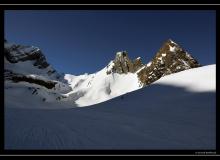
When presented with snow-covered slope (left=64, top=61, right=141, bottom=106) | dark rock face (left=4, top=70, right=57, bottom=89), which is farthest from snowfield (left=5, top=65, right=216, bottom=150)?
snow-covered slope (left=64, top=61, right=141, bottom=106)

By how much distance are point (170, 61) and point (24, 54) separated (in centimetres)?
12478

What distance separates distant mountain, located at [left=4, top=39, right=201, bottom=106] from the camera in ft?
270

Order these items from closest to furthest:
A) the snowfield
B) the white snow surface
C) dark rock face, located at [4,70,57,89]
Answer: the snowfield, the white snow surface, dark rock face, located at [4,70,57,89]

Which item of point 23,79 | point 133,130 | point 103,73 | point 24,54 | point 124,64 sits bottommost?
point 133,130

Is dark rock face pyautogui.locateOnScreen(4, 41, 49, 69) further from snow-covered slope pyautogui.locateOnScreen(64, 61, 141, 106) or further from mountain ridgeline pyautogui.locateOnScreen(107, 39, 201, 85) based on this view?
mountain ridgeline pyautogui.locateOnScreen(107, 39, 201, 85)

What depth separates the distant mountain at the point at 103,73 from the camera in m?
82.4

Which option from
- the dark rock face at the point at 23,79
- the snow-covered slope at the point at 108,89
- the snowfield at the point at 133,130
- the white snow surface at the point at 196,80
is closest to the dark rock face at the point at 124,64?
the snow-covered slope at the point at 108,89

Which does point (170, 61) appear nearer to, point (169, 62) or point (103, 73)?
point (169, 62)

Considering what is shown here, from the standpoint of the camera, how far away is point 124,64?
16012cm

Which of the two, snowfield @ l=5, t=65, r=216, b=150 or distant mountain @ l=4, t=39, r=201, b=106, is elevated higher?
distant mountain @ l=4, t=39, r=201, b=106

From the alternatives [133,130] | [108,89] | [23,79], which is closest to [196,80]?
[133,130]

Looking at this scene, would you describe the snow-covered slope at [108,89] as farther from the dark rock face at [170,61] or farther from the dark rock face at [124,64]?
the dark rock face at [170,61]
